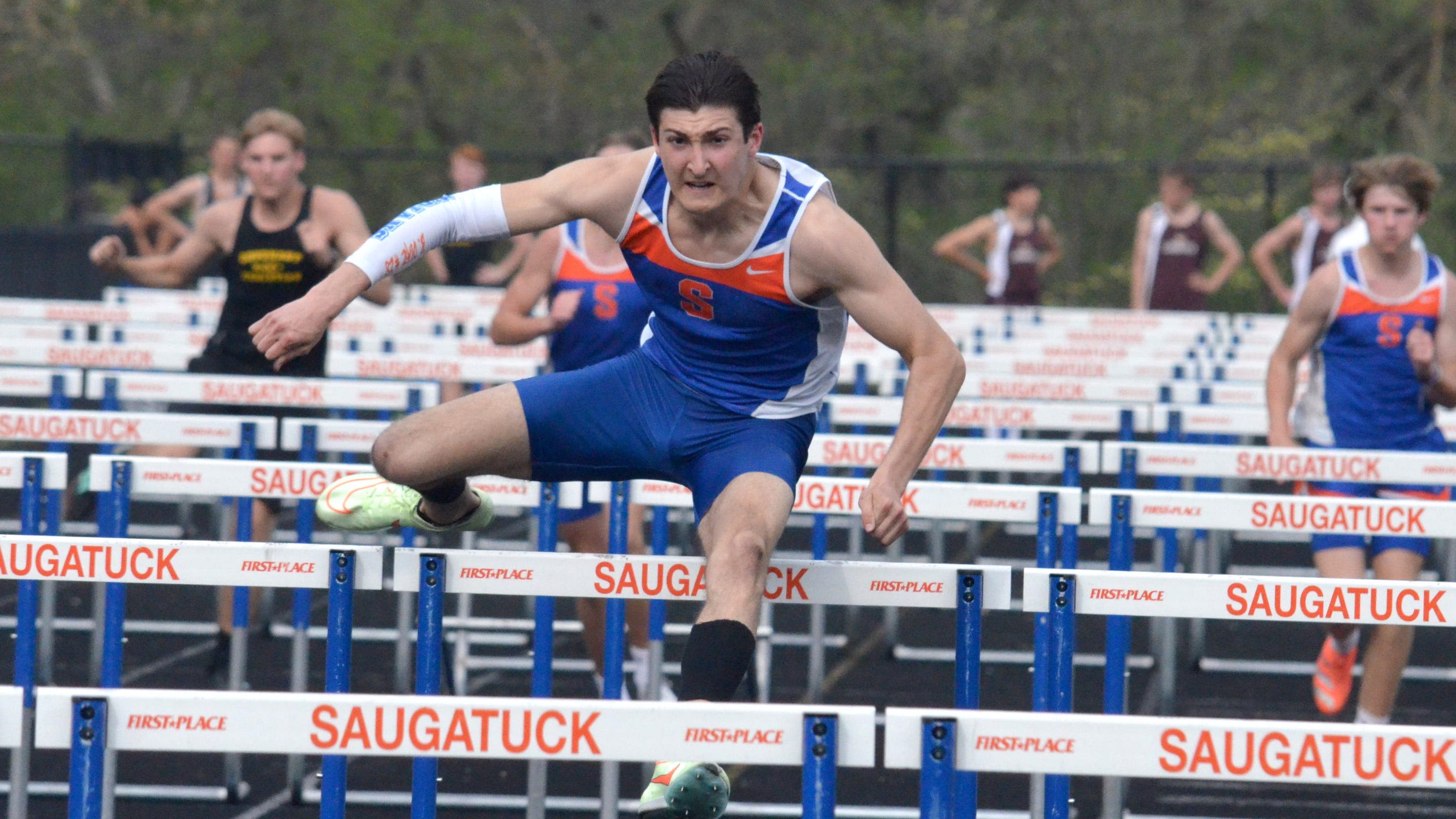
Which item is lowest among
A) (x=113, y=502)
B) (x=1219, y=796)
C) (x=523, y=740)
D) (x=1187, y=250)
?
(x=1219, y=796)

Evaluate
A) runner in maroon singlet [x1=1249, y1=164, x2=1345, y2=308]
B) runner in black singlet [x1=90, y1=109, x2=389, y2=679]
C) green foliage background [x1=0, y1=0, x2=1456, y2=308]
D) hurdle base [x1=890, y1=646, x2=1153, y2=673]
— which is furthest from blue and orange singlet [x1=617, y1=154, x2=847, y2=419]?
green foliage background [x1=0, y1=0, x2=1456, y2=308]

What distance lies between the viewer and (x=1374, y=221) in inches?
254

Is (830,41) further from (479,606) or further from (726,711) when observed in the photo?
(726,711)

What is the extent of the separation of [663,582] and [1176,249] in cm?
1158

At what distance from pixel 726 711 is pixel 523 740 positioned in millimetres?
305

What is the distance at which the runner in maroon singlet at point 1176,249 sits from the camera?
14500 mm

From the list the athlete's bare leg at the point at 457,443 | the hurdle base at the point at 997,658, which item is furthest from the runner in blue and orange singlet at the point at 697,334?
Answer: the hurdle base at the point at 997,658

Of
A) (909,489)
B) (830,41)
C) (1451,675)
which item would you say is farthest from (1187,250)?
(830,41)

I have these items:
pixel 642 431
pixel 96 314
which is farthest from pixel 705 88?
pixel 96 314

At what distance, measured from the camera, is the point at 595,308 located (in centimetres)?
690

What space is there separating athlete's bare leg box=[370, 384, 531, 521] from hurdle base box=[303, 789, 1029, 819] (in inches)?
61.1

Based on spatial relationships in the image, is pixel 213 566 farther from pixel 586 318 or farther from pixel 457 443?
pixel 586 318

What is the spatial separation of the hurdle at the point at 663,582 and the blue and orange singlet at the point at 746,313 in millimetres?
621

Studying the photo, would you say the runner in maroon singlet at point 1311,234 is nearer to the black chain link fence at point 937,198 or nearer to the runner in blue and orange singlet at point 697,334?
the black chain link fence at point 937,198
